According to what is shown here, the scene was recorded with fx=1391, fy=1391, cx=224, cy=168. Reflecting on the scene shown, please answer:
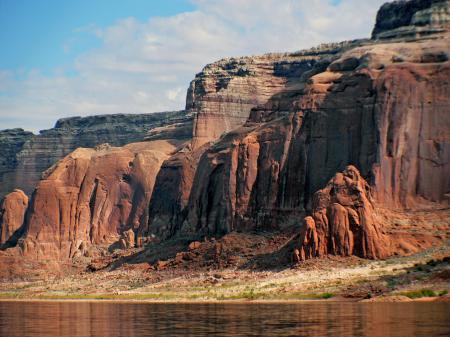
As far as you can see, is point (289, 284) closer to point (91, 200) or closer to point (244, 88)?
point (244, 88)

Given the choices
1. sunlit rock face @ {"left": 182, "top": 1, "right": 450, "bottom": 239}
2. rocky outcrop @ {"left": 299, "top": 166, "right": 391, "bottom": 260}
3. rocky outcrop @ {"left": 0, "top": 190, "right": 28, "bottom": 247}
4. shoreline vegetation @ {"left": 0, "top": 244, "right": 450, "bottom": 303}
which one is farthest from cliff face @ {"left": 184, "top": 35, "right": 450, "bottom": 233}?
rocky outcrop @ {"left": 0, "top": 190, "right": 28, "bottom": 247}

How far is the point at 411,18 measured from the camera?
387ft

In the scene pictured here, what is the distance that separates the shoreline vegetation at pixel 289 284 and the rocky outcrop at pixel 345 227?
131 cm

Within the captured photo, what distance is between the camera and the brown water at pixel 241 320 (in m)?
63.2

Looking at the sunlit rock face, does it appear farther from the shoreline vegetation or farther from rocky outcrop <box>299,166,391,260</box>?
the shoreline vegetation

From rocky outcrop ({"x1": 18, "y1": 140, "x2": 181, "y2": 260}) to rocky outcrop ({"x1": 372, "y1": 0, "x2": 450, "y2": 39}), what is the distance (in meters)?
53.9

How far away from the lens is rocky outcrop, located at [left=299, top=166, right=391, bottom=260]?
98.1 m

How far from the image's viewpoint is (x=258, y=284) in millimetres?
98438

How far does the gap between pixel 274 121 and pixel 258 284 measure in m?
24.7

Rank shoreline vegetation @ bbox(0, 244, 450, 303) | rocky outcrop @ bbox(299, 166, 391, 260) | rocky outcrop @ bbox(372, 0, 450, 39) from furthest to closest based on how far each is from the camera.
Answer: rocky outcrop @ bbox(372, 0, 450, 39) → rocky outcrop @ bbox(299, 166, 391, 260) → shoreline vegetation @ bbox(0, 244, 450, 303)

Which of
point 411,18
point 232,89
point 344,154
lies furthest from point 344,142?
point 232,89

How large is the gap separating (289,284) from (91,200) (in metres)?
82.5

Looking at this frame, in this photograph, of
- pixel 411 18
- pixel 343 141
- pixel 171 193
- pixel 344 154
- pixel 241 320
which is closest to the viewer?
pixel 241 320

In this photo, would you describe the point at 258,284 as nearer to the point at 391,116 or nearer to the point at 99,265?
the point at 391,116
